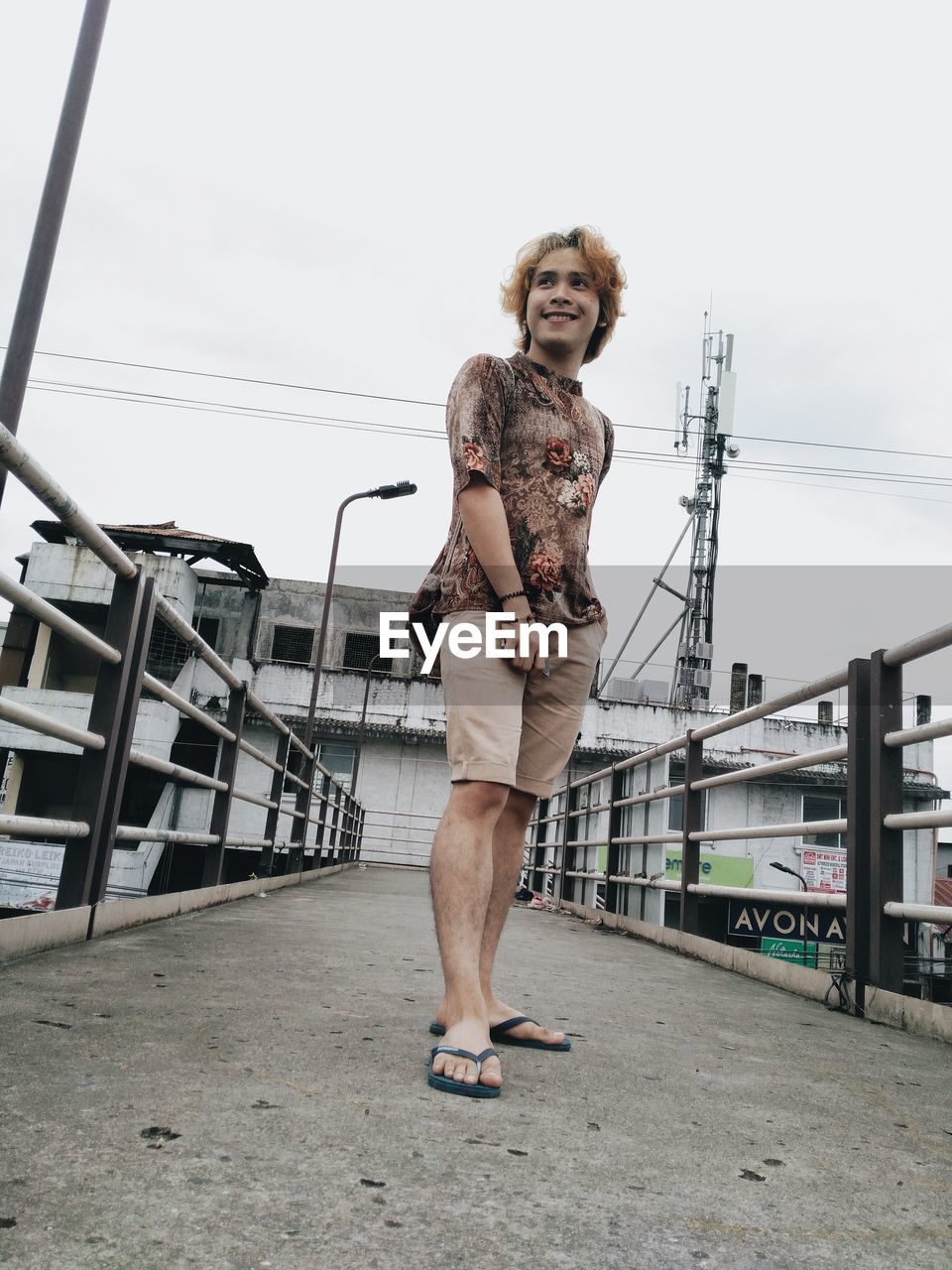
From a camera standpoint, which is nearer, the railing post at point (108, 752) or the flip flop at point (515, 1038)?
the flip flop at point (515, 1038)

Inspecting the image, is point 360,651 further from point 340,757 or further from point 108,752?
point 108,752

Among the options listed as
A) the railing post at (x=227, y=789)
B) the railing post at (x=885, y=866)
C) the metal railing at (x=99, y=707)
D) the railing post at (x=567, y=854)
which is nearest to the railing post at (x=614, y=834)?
the railing post at (x=567, y=854)

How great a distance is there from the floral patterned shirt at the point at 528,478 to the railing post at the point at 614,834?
413 centimetres

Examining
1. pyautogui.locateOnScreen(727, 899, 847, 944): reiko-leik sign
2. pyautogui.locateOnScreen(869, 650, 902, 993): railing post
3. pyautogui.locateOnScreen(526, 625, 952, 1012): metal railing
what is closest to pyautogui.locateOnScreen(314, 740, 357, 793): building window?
pyautogui.locateOnScreen(727, 899, 847, 944): reiko-leik sign

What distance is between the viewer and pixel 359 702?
24719mm

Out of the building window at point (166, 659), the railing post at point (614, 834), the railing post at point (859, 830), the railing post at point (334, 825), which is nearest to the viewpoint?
the railing post at point (859, 830)

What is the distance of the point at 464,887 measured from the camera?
189 centimetres

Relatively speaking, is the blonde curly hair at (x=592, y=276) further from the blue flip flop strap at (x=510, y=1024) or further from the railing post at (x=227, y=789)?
the railing post at (x=227, y=789)

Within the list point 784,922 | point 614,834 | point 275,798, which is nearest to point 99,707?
point 784,922

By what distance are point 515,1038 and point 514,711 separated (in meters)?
0.66

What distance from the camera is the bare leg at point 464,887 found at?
1774 millimetres

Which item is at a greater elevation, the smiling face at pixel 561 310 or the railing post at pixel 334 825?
the smiling face at pixel 561 310

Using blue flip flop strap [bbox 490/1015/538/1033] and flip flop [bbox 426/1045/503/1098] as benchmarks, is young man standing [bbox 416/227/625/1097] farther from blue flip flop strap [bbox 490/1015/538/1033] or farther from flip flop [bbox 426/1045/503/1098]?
flip flop [bbox 426/1045/503/1098]

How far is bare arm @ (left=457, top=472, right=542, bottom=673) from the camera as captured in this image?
1990 mm
